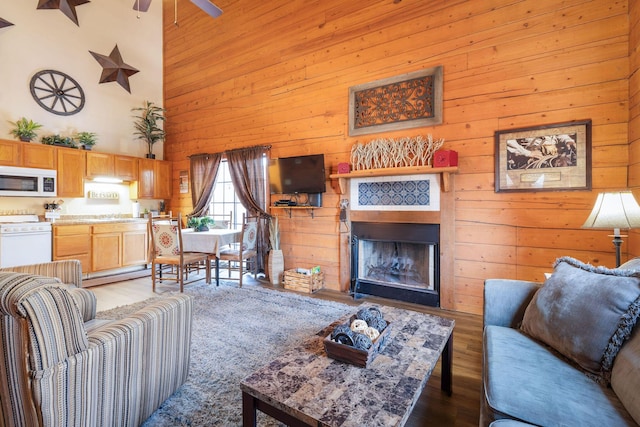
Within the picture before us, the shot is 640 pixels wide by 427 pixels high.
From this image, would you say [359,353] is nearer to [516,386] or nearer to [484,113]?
[516,386]

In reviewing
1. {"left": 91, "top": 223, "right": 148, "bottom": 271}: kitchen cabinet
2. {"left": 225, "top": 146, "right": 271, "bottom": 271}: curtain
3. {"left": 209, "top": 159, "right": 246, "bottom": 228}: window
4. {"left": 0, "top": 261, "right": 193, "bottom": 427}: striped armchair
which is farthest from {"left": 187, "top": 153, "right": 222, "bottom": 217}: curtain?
{"left": 0, "top": 261, "right": 193, "bottom": 427}: striped armchair

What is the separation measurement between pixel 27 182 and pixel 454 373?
5894mm

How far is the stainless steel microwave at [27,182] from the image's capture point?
4.10 m

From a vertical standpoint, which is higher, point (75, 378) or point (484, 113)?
point (484, 113)

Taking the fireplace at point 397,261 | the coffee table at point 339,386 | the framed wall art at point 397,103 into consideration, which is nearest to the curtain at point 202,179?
the framed wall art at point 397,103

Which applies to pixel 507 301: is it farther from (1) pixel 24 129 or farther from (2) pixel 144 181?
(1) pixel 24 129

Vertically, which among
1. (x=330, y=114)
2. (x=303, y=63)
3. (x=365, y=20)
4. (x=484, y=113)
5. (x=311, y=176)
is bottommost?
(x=311, y=176)

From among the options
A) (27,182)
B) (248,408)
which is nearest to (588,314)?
(248,408)

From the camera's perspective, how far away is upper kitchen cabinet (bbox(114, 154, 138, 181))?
5.29 metres

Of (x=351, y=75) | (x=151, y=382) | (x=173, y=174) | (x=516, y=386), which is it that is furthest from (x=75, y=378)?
(x=173, y=174)

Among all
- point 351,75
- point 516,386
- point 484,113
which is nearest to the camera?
point 516,386

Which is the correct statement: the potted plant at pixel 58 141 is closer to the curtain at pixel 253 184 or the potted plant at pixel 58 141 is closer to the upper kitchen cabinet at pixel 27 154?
the upper kitchen cabinet at pixel 27 154

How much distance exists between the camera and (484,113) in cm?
314

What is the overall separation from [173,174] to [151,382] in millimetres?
5331
